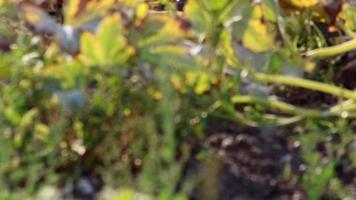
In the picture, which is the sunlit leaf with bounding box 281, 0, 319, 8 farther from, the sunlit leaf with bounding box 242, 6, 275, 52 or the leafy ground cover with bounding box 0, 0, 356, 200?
the sunlit leaf with bounding box 242, 6, 275, 52

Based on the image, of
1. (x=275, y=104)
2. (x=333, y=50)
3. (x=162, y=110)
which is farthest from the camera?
(x=333, y=50)

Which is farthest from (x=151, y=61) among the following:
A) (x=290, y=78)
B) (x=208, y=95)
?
(x=290, y=78)

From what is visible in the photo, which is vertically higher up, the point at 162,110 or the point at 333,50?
the point at 162,110

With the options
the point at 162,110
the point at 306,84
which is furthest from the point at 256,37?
the point at 162,110

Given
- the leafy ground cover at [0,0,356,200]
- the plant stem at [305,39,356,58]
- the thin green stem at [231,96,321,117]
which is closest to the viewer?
the leafy ground cover at [0,0,356,200]

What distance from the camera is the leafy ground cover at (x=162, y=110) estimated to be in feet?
6.09

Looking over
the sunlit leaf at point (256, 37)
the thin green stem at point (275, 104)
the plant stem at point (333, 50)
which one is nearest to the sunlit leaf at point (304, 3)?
the plant stem at point (333, 50)

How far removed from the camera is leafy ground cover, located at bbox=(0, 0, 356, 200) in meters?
1.86

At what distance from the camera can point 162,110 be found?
1.85 m

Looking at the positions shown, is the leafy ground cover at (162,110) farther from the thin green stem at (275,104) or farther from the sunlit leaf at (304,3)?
the sunlit leaf at (304,3)

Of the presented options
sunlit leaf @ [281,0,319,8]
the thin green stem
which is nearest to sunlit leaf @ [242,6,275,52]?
the thin green stem

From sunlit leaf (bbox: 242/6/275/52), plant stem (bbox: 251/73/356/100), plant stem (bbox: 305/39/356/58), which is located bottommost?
plant stem (bbox: 305/39/356/58)

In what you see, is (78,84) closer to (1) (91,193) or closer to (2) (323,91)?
(1) (91,193)

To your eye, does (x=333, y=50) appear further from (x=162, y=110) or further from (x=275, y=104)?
(x=162, y=110)
